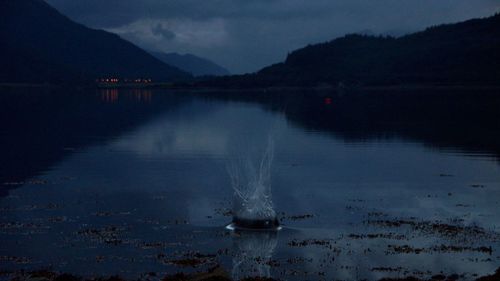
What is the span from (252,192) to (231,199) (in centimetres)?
191

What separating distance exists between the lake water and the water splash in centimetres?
107

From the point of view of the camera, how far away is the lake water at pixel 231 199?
1377 inches

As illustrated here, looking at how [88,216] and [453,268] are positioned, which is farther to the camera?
[88,216]

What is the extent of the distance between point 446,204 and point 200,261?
23.7 m

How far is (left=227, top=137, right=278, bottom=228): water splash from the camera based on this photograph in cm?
4262

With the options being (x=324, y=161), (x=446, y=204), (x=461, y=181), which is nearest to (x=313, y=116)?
(x=324, y=161)

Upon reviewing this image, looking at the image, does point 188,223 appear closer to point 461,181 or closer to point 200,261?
point 200,261

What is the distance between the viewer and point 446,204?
2005 inches

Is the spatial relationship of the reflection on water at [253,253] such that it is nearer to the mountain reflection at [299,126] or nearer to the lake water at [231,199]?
the lake water at [231,199]

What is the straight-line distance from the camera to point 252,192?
175 feet

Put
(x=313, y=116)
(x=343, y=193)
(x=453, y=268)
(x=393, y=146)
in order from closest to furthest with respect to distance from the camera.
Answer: (x=453, y=268)
(x=343, y=193)
(x=393, y=146)
(x=313, y=116)

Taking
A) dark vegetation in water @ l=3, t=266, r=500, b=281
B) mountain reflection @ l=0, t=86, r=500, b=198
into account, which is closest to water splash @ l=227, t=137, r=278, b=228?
dark vegetation in water @ l=3, t=266, r=500, b=281

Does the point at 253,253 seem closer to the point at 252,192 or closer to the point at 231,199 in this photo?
the point at 231,199

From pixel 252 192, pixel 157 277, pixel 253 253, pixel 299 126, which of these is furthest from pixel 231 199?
pixel 299 126
